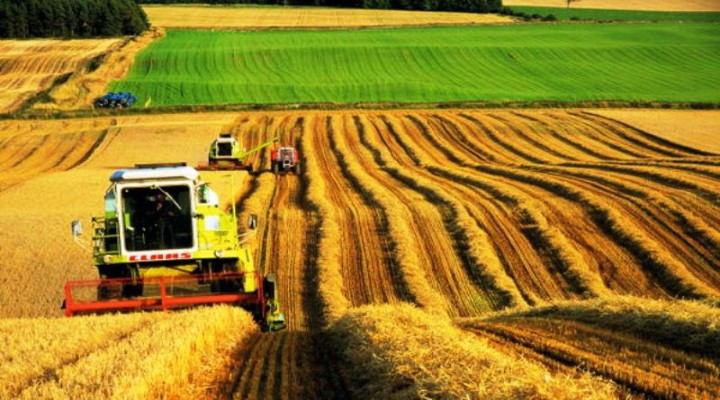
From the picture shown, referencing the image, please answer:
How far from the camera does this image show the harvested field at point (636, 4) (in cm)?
12762

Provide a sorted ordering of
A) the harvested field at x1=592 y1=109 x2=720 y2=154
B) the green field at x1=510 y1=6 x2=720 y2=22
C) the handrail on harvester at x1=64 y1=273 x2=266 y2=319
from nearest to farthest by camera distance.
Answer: the handrail on harvester at x1=64 y1=273 x2=266 y2=319 → the harvested field at x1=592 y1=109 x2=720 y2=154 → the green field at x1=510 y1=6 x2=720 y2=22

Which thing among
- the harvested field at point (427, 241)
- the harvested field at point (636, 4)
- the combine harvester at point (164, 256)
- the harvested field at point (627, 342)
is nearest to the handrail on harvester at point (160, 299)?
the combine harvester at point (164, 256)

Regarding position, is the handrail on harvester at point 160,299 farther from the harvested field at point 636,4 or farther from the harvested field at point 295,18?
the harvested field at point 636,4

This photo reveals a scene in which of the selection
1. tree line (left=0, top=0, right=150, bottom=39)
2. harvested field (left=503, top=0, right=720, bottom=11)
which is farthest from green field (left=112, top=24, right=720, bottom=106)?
harvested field (left=503, top=0, right=720, bottom=11)

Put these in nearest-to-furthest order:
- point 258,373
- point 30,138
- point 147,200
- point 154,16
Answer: point 258,373 < point 147,200 < point 30,138 < point 154,16

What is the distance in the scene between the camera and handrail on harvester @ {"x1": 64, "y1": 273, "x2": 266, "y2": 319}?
14742mm

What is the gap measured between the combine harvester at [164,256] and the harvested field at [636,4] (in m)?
120

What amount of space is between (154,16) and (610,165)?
8859cm

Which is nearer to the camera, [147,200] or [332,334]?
[332,334]

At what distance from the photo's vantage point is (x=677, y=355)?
995cm

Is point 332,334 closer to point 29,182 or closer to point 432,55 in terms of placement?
point 29,182

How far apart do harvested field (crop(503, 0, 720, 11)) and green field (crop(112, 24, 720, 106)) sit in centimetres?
2789

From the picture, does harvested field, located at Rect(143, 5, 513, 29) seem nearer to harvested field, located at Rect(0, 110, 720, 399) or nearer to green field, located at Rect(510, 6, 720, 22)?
green field, located at Rect(510, 6, 720, 22)

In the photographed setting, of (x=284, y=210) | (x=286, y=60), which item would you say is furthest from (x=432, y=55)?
(x=284, y=210)
